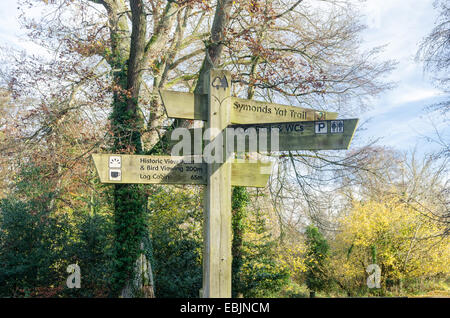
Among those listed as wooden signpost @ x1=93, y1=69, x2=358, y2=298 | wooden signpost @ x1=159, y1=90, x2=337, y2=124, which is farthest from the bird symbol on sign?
wooden signpost @ x1=159, y1=90, x2=337, y2=124

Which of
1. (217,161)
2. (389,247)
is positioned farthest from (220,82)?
(389,247)

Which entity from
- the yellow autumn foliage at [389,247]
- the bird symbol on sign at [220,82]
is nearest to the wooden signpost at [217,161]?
the bird symbol on sign at [220,82]

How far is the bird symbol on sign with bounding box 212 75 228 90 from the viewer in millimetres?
4449

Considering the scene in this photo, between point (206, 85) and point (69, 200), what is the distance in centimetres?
991

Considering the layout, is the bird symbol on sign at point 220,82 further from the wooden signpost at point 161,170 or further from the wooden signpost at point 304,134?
the wooden signpost at point 161,170

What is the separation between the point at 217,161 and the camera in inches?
173

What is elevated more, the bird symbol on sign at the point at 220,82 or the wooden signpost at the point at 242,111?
the bird symbol on sign at the point at 220,82

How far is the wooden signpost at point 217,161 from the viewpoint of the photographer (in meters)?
4.26

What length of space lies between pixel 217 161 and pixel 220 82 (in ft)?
2.86

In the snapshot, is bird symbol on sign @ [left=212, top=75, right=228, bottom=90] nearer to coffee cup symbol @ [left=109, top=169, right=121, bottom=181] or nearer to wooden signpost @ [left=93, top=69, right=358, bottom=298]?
wooden signpost @ [left=93, top=69, right=358, bottom=298]

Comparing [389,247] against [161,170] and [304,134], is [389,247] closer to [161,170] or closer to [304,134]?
[304,134]

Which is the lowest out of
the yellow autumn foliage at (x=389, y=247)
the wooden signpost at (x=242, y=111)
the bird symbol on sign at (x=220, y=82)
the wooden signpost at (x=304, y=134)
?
the yellow autumn foliage at (x=389, y=247)

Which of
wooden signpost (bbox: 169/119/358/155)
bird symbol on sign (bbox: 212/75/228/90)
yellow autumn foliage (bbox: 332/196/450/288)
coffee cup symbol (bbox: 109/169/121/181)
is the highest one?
bird symbol on sign (bbox: 212/75/228/90)

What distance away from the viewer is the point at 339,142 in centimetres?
453
